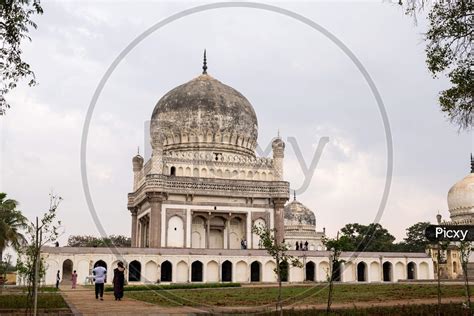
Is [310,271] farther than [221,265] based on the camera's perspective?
Yes

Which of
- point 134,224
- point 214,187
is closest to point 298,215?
point 134,224

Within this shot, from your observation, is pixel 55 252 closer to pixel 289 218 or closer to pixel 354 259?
pixel 354 259

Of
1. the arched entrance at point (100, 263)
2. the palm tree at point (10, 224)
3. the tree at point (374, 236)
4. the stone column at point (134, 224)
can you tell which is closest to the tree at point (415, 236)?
the tree at point (374, 236)

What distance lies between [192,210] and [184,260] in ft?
16.5

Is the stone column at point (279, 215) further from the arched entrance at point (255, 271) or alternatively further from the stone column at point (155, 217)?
the stone column at point (155, 217)

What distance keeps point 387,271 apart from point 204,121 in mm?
18698

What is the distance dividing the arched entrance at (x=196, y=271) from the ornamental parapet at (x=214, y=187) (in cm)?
557

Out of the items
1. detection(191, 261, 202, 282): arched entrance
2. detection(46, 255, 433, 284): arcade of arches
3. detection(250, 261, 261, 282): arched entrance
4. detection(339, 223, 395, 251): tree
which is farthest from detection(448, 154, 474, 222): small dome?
detection(191, 261, 202, 282): arched entrance

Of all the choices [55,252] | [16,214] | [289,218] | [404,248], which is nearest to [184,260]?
[55,252]

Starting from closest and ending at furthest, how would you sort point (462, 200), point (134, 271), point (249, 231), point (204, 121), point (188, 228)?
point (134, 271), point (188, 228), point (249, 231), point (204, 121), point (462, 200)

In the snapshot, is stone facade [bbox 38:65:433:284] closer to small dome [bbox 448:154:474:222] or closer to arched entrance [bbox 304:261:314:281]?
arched entrance [bbox 304:261:314:281]

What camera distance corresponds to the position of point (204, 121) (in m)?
48.2

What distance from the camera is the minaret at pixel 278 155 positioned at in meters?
47.1

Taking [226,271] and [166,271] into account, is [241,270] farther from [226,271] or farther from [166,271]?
[166,271]
